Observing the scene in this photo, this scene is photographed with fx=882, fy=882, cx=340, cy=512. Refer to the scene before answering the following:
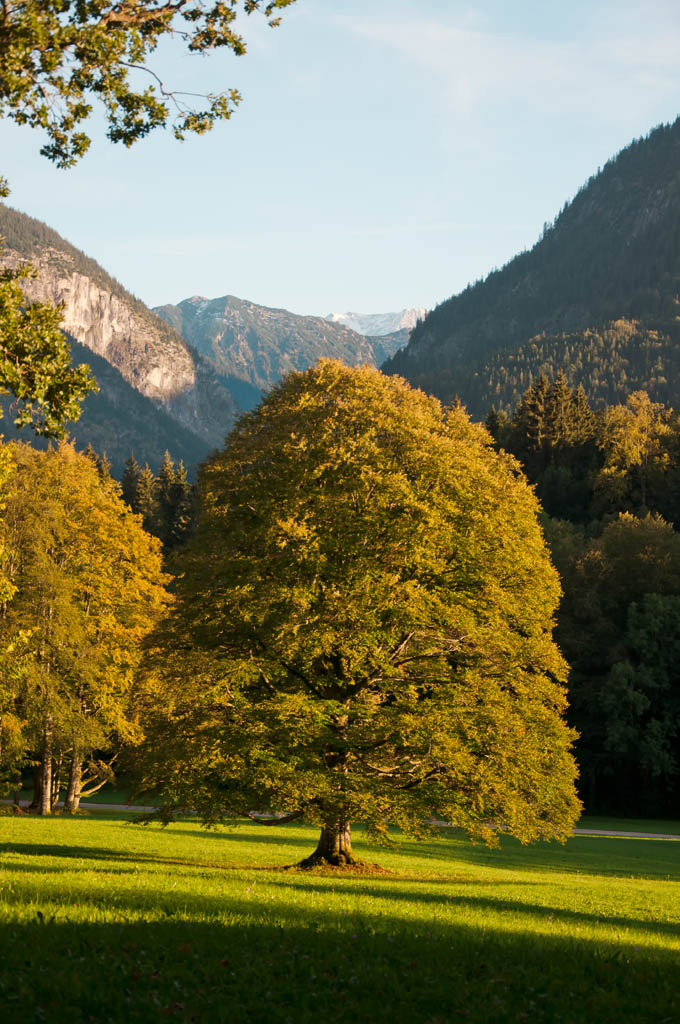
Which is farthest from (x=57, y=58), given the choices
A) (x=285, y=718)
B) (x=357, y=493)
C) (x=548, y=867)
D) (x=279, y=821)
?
(x=548, y=867)

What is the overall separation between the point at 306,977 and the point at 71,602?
110ft

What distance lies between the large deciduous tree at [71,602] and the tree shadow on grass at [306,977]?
27916 mm

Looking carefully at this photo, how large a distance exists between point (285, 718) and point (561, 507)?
70273 millimetres

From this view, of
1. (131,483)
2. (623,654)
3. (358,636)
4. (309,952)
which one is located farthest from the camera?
(131,483)

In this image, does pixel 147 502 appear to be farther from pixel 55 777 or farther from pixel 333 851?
pixel 333 851

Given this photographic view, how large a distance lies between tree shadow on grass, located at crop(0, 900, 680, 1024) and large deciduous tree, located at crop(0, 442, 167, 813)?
27916mm

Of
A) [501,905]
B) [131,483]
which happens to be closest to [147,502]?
[131,483]

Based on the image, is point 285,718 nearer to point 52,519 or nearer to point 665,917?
point 665,917

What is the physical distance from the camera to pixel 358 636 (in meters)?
19.5

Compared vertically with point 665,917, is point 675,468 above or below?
above

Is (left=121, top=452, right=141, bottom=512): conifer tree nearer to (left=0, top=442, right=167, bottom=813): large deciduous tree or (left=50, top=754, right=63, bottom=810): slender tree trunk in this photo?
(left=50, top=754, right=63, bottom=810): slender tree trunk

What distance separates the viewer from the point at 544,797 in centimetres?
2105

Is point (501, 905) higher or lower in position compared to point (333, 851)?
higher

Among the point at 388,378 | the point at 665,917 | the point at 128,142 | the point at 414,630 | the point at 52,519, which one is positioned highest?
the point at 128,142
